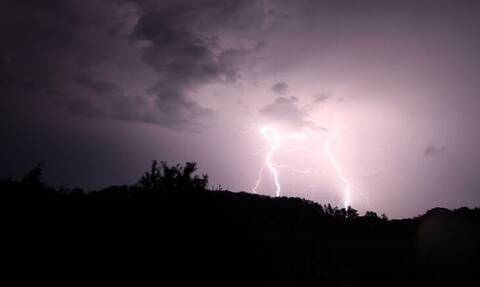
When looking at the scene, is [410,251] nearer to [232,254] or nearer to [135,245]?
[232,254]

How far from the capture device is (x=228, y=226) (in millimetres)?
14039

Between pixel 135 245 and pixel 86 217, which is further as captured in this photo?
pixel 86 217

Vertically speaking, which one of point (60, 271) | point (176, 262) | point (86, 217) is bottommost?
point (60, 271)

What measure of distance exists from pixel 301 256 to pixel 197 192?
13951 millimetres

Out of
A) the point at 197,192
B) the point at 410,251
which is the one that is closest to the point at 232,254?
the point at 197,192

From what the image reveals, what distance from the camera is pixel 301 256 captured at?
2433 cm

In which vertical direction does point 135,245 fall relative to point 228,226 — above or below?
below

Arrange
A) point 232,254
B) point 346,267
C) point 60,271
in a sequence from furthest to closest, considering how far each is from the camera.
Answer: point 346,267, point 232,254, point 60,271

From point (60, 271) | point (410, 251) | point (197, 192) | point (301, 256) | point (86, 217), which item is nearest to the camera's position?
point (60, 271)

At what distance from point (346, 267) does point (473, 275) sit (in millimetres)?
8090

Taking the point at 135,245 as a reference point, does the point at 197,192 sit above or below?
above

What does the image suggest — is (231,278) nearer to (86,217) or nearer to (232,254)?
(232,254)

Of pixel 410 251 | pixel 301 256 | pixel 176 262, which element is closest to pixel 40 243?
pixel 176 262

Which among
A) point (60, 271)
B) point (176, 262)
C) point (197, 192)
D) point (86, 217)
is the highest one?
point (197, 192)
